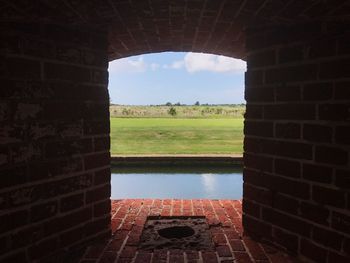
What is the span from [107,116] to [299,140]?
185cm

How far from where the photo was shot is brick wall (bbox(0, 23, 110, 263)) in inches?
97.8

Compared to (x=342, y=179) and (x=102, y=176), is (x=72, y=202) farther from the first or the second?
(x=342, y=179)

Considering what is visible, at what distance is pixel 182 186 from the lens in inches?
303

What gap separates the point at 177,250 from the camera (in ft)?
9.90

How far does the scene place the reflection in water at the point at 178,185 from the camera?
7055 mm

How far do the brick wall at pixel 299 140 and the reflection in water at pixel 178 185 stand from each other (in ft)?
12.3

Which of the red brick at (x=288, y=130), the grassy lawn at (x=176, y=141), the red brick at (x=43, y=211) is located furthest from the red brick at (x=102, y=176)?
the grassy lawn at (x=176, y=141)

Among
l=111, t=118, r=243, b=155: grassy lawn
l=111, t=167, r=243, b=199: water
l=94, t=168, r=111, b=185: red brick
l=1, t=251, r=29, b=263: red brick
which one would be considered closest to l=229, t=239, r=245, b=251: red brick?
l=94, t=168, r=111, b=185: red brick

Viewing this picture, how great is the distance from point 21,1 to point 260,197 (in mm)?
2620

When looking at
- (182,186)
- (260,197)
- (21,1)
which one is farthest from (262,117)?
(182,186)

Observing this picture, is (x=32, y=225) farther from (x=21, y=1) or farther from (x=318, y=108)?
(x=318, y=108)

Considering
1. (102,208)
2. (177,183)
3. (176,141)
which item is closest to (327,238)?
(102,208)

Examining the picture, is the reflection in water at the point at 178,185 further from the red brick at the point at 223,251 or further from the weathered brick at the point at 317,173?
the weathered brick at the point at 317,173

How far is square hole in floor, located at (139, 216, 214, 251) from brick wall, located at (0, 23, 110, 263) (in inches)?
19.3
